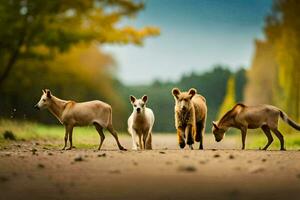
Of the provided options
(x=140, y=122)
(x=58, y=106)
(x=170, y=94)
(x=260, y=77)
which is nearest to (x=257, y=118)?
(x=140, y=122)

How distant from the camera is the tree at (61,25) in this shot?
29703 mm

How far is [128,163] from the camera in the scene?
1113cm

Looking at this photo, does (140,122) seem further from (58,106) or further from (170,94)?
(170,94)

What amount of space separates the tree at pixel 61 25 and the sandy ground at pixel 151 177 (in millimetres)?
17708

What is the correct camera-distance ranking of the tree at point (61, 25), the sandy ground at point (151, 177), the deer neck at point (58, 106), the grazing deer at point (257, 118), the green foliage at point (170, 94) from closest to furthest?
the sandy ground at point (151, 177) → the grazing deer at point (257, 118) → the deer neck at point (58, 106) → the tree at point (61, 25) → the green foliage at point (170, 94)

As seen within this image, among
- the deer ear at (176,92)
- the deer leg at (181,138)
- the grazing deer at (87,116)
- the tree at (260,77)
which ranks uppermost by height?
the tree at (260,77)

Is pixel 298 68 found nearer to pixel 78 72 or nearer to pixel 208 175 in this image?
pixel 78 72

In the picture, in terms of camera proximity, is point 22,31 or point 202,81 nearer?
point 22,31

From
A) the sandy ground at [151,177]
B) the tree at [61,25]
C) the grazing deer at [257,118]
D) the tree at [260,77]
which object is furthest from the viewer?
the tree at [260,77]

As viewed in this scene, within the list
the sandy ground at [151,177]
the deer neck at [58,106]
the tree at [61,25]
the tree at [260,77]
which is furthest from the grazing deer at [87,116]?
the tree at [260,77]

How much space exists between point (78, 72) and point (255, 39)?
35.5ft

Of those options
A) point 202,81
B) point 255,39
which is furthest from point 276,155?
point 202,81

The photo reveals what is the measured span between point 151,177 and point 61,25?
75.8 feet

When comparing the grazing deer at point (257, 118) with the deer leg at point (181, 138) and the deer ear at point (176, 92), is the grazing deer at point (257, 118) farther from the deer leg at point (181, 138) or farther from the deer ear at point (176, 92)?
the deer ear at point (176, 92)
